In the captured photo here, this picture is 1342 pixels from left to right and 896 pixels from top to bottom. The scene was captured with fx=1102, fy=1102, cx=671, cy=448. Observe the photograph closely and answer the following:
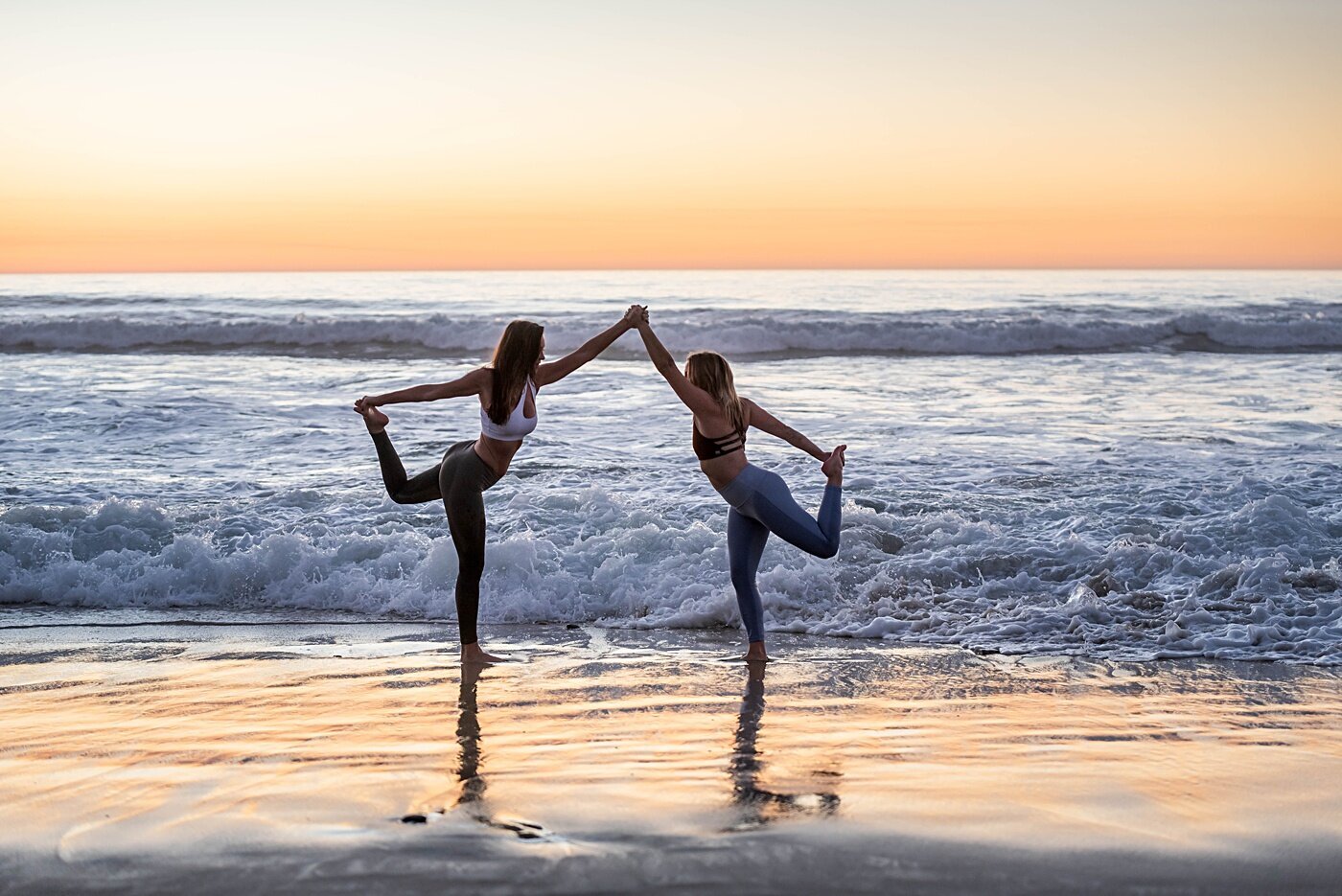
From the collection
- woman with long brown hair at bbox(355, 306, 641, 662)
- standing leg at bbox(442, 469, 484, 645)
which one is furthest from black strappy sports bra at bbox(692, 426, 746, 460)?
standing leg at bbox(442, 469, 484, 645)

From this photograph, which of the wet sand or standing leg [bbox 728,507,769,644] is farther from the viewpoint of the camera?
standing leg [bbox 728,507,769,644]

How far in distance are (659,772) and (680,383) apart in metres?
2.18

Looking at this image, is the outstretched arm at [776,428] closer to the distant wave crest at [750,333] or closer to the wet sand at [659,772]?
the wet sand at [659,772]

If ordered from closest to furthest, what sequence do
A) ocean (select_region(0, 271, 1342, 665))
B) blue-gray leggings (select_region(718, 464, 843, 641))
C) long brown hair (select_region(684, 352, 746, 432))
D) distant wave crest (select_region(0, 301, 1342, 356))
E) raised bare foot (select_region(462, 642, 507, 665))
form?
long brown hair (select_region(684, 352, 746, 432)) → blue-gray leggings (select_region(718, 464, 843, 641)) → raised bare foot (select_region(462, 642, 507, 665)) → ocean (select_region(0, 271, 1342, 665)) → distant wave crest (select_region(0, 301, 1342, 356))

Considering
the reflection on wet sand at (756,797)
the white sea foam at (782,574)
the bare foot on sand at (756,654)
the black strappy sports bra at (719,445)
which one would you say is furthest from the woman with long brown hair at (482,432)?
the reflection on wet sand at (756,797)

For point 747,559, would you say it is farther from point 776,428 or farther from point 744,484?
point 776,428

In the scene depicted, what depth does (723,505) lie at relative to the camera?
9.62 meters

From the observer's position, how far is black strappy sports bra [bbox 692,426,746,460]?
19.4 ft

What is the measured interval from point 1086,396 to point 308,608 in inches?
487

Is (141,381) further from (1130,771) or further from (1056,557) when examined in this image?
(1130,771)

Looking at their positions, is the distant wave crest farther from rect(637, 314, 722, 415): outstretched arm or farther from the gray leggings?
rect(637, 314, 722, 415): outstretched arm

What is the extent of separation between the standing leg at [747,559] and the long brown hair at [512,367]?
1377 mm

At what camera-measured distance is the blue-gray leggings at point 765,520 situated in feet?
19.5

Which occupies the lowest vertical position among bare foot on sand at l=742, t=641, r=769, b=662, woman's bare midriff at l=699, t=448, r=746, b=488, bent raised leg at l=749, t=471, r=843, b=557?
bare foot on sand at l=742, t=641, r=769, b=662
